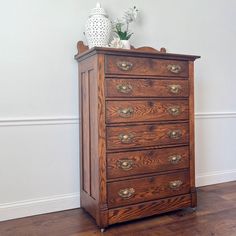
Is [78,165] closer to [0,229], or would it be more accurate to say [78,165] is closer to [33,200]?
[33,200]

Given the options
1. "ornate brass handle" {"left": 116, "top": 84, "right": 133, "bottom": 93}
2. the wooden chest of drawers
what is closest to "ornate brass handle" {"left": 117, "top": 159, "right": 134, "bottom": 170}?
the wooden chest of drawers

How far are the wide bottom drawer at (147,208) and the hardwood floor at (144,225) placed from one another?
0.05m

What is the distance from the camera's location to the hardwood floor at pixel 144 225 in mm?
1813

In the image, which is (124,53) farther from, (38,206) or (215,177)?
(215,177)

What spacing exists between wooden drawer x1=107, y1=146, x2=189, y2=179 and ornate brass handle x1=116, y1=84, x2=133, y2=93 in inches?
16.9

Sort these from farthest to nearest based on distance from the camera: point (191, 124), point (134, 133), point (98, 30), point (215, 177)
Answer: point (215, 177), point (191, 124), point (98, 30), point (134, 133)

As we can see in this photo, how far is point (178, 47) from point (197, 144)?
1.01m

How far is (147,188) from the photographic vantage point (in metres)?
2.00

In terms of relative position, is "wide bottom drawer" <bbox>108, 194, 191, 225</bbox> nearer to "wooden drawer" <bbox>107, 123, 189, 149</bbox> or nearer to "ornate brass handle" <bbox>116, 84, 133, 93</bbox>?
"wooden drawer" <bbox>107, 123, 189, 149</bbox>

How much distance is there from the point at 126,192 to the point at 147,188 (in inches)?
6.8

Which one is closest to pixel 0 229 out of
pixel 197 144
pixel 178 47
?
pixel 197 144

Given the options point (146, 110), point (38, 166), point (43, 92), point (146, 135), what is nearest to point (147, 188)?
point (146, 135)

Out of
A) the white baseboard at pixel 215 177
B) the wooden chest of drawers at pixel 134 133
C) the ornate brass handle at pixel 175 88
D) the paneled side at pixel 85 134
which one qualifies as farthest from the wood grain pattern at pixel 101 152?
the white baseboard at pixel 215 177

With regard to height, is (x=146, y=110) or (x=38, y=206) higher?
(x=146, y=110)
